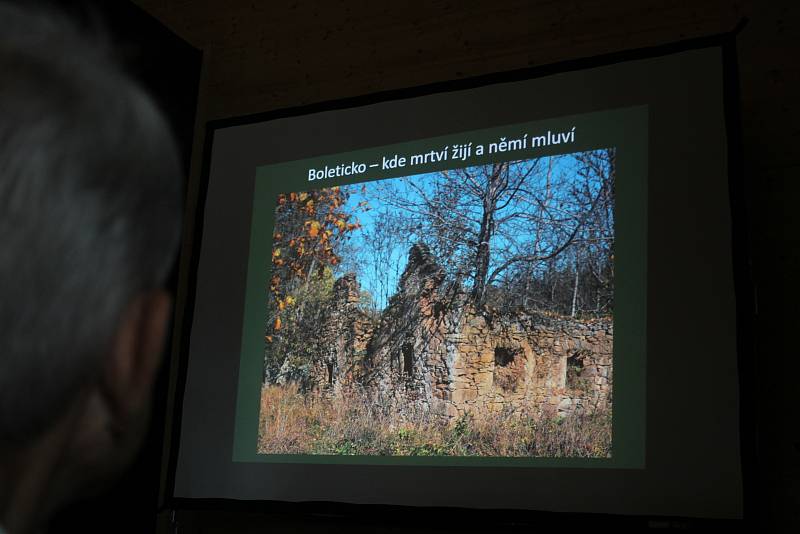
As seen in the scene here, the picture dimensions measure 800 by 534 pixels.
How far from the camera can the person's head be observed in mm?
290

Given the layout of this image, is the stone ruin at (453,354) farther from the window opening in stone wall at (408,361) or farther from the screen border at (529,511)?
the screen border at (529,511)

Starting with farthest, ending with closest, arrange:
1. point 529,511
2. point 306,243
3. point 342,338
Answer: point 306,243 → point 342,338 → point 529,511

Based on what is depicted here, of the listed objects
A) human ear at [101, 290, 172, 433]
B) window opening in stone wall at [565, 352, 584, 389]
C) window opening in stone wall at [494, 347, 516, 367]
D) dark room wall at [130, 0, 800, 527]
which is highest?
dark room wall at [130, 0, 800, 527]

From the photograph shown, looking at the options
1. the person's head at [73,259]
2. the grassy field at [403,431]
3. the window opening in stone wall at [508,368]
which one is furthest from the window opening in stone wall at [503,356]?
the person's head at [73,259]

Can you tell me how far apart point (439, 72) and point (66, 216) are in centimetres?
346

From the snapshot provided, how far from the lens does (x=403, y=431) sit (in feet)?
10.4

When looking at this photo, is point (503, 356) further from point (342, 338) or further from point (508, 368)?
point (342, 338)

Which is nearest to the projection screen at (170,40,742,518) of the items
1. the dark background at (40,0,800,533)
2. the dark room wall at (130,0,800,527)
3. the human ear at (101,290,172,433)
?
the dark background at (40,0,800,533)

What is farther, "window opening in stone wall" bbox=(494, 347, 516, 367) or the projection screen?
"window opening in stone wall" bbox=(494, 347, 516, 367)

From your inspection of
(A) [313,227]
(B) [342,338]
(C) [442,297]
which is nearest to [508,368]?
(C) [442,297]

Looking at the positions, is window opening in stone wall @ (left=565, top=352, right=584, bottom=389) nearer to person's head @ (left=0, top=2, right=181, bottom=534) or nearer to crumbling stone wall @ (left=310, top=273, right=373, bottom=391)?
crumbling stone wall @ (left=310, top=273, right=373, bottom=391)

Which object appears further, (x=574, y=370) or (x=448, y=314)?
(x=448, y=314)

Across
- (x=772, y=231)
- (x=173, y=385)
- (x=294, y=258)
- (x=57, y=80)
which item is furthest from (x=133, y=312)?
A: (x=173, y=385)

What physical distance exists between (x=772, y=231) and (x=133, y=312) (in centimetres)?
297
